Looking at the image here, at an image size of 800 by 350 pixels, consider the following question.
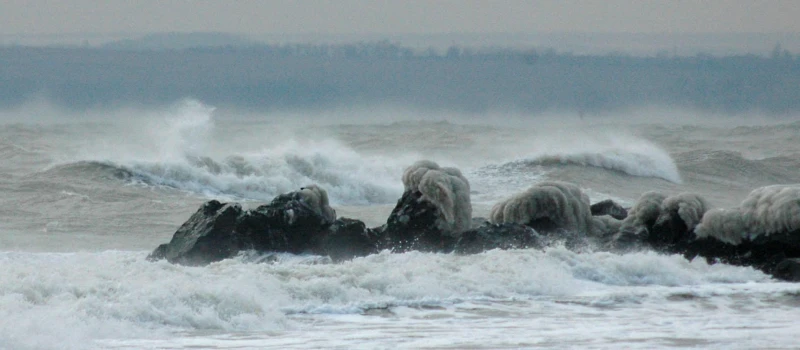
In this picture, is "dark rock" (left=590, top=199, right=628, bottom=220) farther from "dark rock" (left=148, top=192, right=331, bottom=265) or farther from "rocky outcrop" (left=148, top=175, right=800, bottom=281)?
"dark rock" (left=148, top=192, right=331, bottom=265)

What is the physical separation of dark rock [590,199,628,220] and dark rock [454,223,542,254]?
6.38 feet

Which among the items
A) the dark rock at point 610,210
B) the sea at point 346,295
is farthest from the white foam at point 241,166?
the dark rock at point 610,210

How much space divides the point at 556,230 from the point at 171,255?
4.12 metres

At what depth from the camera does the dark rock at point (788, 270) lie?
1180 centimetres

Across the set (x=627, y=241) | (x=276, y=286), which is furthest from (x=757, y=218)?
(x=276, y=286)

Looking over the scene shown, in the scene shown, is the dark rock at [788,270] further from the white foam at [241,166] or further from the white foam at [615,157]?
the white foam at [615,157]

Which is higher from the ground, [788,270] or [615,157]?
[615,157]

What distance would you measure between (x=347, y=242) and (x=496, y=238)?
1555 millimetres

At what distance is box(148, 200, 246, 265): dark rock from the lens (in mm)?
12211

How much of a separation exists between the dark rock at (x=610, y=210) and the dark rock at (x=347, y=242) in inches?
125

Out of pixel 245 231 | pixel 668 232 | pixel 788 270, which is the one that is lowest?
pixel 788 270

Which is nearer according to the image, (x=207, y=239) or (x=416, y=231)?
(x=207, y=239)

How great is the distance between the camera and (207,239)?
12.3 m

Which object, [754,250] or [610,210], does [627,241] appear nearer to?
[754,250]
